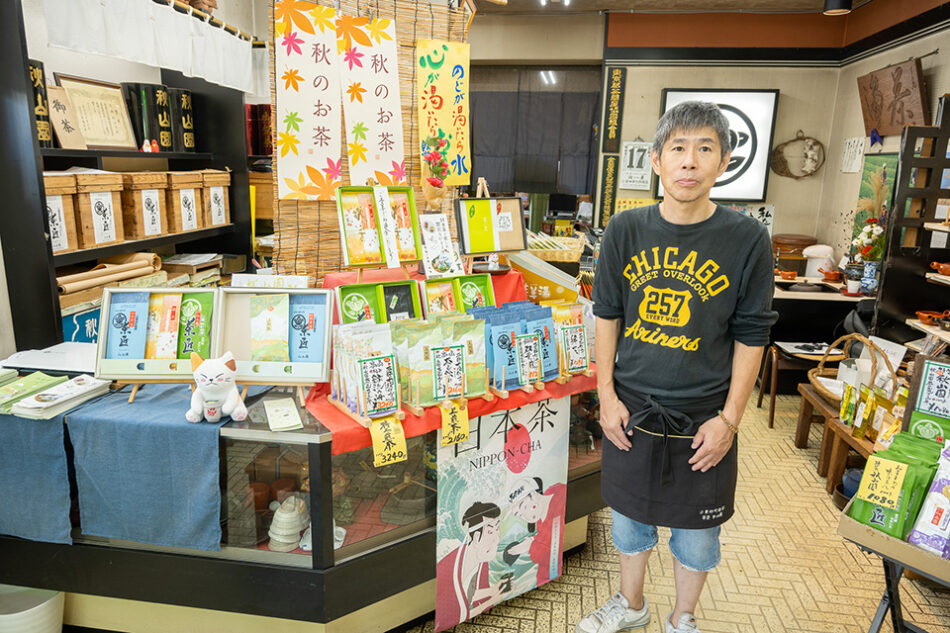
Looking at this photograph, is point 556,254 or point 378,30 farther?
point 556,254

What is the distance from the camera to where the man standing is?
1809 millimetres

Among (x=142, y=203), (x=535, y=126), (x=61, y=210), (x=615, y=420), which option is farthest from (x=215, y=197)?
(x=535, y=126)

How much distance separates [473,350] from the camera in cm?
218

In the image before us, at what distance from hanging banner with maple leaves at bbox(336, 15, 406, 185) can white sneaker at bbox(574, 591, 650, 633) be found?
7.17 feet

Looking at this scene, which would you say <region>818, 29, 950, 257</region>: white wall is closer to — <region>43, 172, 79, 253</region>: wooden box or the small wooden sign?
the small wooden sign

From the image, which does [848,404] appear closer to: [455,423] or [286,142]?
[455,423]

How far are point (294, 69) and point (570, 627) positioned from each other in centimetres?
269

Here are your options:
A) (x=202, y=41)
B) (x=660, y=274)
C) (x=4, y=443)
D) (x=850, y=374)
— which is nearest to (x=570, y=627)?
(x=660, y=274)

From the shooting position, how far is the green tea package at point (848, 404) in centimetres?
329

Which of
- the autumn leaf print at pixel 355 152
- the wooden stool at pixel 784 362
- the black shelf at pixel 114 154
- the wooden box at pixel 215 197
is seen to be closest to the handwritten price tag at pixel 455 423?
the autumn leaf print at pixel 355 152

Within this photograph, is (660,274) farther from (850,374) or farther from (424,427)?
(850,374)

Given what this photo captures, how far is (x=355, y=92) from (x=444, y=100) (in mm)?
504

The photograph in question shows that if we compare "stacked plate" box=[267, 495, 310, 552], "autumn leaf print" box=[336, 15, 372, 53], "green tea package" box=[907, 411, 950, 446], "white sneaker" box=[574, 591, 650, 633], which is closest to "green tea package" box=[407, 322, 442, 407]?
"stacked plate" box=[267, 495, 310, 552]

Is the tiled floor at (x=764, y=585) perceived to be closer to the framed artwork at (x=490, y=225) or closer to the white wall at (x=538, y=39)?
the framed artwork at (x=490, y=225)
